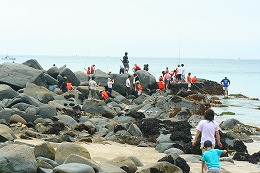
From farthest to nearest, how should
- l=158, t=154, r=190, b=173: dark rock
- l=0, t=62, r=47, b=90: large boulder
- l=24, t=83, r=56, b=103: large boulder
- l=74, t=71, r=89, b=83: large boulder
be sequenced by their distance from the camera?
1. l=74, t=71, r=89, b=83: large boulder
2. l=0, t=62, r=47, b=90: large boulder
3. l=24, t=83, r=56, b=103: large boulder
4. l=158, t=154, r=190, b=173: dark rock

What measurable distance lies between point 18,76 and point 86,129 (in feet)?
42.1

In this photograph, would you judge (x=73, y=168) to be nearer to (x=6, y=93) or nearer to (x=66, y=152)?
(x=66, y=152)

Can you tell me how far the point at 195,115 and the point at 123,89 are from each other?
12.6 metres

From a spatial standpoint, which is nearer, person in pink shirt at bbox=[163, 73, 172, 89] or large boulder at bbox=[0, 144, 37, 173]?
large boulder at bbox=[0, 144, 37, 173]

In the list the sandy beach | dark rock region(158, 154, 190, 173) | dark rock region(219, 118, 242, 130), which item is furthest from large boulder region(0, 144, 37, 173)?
dark rock region(219, 118, 242, 130)

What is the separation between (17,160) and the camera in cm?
966

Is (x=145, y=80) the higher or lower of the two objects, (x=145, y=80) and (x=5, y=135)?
the lower

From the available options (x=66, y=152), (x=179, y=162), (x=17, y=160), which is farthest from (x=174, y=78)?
(x=17, y=160)

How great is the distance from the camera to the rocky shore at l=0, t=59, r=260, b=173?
34.2 ft

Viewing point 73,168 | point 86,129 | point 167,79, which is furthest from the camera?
point 167,79

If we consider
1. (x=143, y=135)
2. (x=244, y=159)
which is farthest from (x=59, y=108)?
(x=244, y=159)

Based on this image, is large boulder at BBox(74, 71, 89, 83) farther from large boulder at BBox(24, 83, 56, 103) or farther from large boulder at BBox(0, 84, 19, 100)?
large boulder at BBox(0, 84, 19, 100)

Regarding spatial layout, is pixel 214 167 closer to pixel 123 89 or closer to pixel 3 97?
pixel 3 97

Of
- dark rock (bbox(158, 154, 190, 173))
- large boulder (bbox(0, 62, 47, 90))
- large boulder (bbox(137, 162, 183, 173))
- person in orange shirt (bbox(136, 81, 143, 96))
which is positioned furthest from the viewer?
person in orange shirt (bbox(136, 81, 143, 96))
